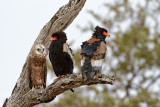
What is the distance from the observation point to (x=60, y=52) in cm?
567

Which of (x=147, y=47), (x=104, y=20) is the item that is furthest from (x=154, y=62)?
(x=104, y=20)

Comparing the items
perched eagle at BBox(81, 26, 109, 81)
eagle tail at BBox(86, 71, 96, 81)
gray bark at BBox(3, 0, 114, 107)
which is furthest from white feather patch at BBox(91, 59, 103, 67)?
gray bark at BBox(3, 0, 114, 107)

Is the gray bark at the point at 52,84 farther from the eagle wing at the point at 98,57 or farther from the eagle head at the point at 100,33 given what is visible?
the eagle head at the point at 100,33

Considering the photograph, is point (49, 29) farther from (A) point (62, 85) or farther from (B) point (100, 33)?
(A) point (62, 85)

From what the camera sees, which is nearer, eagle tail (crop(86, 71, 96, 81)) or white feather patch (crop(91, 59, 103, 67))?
eagle tail (crop(86, 71, 96, 81))

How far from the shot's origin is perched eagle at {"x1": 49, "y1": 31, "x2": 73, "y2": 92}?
568 cm

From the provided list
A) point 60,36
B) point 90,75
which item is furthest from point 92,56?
point 60,36

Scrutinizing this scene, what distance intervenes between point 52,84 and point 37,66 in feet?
2.68

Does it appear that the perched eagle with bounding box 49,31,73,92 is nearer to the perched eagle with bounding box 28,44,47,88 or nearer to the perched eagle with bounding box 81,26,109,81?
the perched eagle with bounding box 28,44,47,88

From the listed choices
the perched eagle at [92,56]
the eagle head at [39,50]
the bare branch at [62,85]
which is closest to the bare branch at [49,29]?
the eagle head at [39,50]

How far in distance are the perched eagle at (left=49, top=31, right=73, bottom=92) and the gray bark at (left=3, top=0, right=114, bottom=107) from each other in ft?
1.35

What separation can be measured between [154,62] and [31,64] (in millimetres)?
10189

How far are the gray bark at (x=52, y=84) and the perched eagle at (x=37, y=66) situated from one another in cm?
15

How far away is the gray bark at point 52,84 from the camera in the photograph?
4.85 metres
